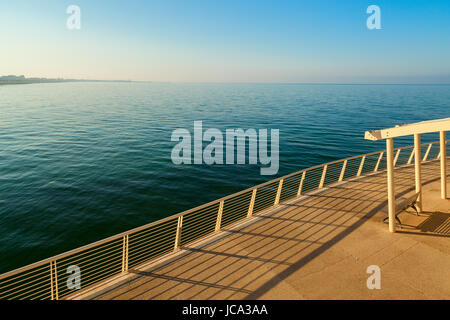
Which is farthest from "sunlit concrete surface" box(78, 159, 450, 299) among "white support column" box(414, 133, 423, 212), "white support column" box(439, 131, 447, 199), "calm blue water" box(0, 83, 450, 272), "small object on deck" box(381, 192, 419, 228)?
"calm blue water" box(0, 83, 450, 272)

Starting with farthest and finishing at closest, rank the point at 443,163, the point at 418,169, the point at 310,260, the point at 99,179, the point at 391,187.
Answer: the point at 99,179 < the point at 443,163 < the point at 418,169 < the point at 391,187 < the point at 310,260

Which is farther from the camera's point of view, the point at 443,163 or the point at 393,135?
the point at 443,163

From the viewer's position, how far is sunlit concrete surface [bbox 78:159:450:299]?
16.6 ft

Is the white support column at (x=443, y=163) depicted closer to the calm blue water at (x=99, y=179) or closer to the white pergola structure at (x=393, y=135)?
the white pergola structure at (x=393, y=135)

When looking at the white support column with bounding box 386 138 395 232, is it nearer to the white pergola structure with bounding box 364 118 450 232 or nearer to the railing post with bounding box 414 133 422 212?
the white pergola structure with bounding box 364 118 450 232

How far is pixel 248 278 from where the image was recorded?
546 centimetres

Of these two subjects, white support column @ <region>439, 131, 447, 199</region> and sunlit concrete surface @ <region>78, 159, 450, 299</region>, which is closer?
sunlit concrete surface @ <region>78, 159, 450, 299</region>

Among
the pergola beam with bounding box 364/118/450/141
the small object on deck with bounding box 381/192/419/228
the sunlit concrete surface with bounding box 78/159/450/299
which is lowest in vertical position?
the sunlit concrete surface with bounding box 78/159/450/299

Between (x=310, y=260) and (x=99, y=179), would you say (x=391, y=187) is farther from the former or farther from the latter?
(x=99, y=179)

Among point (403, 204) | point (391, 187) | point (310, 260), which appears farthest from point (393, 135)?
point (310, 260)

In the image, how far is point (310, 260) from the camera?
19.9 feet

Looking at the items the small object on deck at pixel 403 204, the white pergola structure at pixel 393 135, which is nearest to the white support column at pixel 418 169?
the white pergola structure at pixel 393 135

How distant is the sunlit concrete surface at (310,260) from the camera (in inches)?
199
